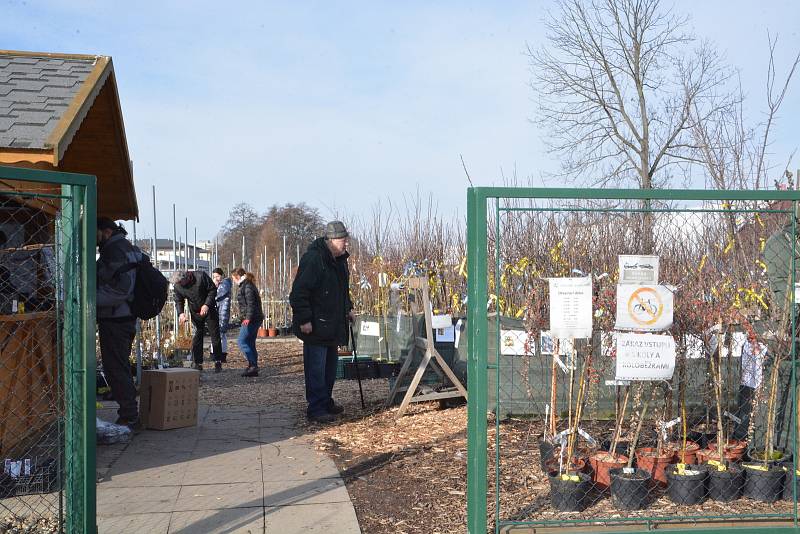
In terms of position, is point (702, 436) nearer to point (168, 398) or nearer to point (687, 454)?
point (687, 454)

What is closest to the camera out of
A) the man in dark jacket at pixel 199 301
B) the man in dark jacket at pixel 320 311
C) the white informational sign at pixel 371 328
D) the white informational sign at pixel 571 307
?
the white informational sign at pixel 571 307

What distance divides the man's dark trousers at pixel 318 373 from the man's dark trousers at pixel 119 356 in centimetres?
165

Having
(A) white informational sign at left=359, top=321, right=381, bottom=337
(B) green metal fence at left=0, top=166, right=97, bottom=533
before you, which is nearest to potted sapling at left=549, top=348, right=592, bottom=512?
(B) green metal fence at left=0, top=166, right=97, bottom=533

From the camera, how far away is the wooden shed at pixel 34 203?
5.06 metres

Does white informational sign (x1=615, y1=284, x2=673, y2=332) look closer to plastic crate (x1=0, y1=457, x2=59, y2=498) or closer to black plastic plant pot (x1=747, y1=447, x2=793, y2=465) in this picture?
black plastic plant pot (x1=747, y1=447, x2=793, y2=465)

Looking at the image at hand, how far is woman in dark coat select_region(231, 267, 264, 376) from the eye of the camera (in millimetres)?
11938

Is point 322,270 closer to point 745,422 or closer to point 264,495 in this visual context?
point 264,495

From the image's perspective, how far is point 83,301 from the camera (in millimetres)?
4020

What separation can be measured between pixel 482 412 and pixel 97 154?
5310 millimetres

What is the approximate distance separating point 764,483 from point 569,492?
1281 millimetres

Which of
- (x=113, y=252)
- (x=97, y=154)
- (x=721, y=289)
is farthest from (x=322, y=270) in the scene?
(x=721, y=289)

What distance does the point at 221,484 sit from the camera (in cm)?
547

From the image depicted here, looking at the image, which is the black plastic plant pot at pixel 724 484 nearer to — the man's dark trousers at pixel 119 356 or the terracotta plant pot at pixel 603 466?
the terracotta plant pot at pixel 603 466

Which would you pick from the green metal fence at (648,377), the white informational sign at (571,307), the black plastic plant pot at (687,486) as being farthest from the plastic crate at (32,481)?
the black plastic plant pot at (687,486)
